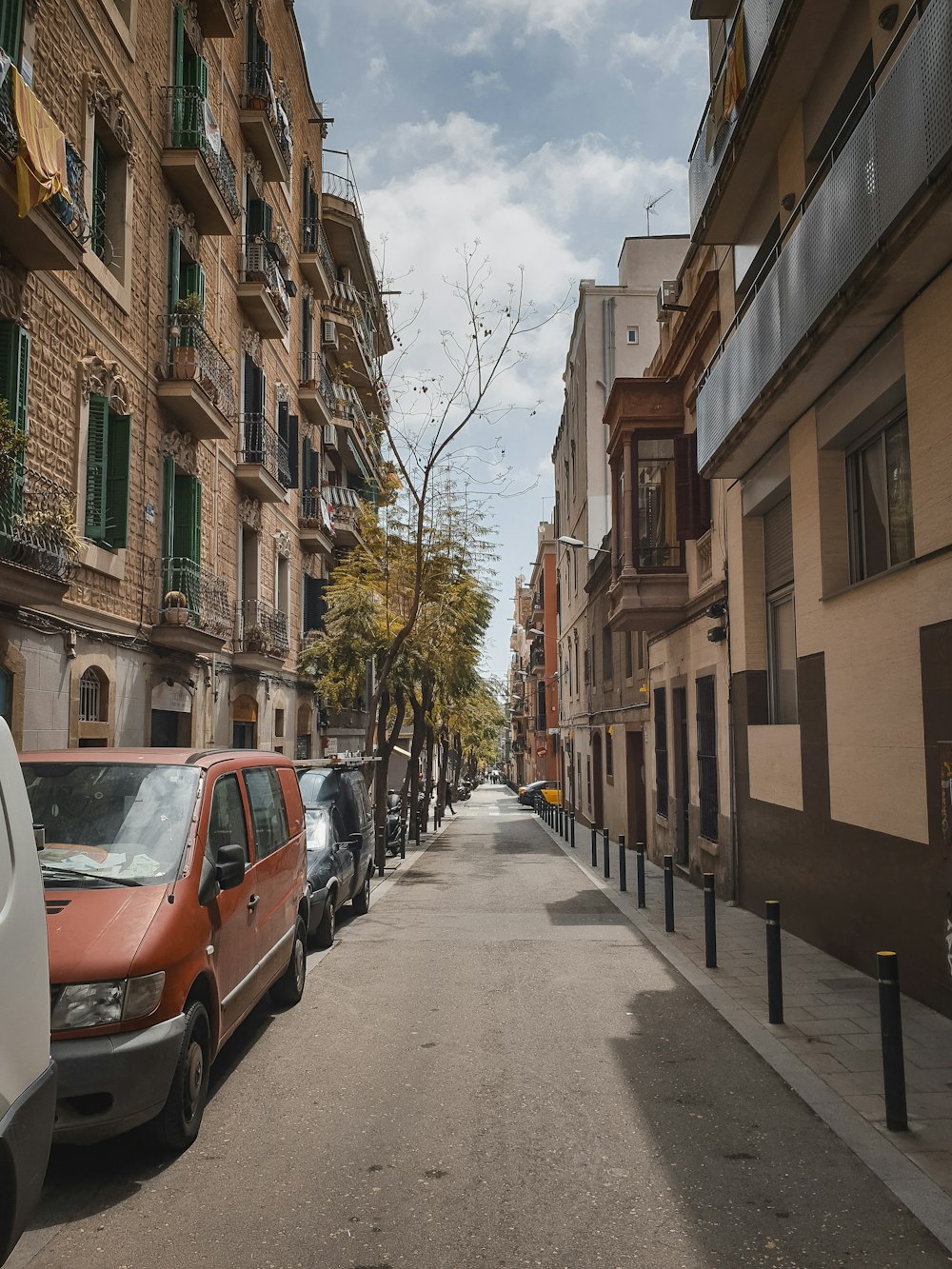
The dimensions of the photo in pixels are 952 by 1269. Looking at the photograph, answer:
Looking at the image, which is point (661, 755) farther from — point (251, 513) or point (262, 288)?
point (262, 288)

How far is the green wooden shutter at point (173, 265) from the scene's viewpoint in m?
15.7

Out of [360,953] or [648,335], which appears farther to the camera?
[648,335]

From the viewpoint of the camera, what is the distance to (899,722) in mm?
7953

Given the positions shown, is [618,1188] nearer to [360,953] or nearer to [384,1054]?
[384,1054]

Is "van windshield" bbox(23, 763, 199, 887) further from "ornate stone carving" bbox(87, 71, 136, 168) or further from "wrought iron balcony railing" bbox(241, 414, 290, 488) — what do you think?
"wrought iron balcony railing" bbox(241, 414, 290, 488)

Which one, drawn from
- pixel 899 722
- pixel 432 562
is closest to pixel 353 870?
pixel 899 722

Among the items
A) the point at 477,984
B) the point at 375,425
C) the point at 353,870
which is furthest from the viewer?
the point at 375,425

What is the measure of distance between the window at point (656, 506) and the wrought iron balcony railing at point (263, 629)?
307 inches

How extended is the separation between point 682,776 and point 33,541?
1132 cm

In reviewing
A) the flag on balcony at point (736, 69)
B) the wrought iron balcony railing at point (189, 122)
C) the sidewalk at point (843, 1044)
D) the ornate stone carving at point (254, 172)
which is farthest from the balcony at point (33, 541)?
the ornate stone carving at point (254, 172)

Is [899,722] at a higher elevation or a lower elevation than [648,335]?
lower

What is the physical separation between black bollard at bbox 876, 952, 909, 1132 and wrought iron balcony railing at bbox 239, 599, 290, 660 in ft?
52.1

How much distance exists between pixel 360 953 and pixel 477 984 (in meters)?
1.98

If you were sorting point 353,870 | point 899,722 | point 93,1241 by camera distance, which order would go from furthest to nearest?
point 353,870
point 899,722
point 93,1241
